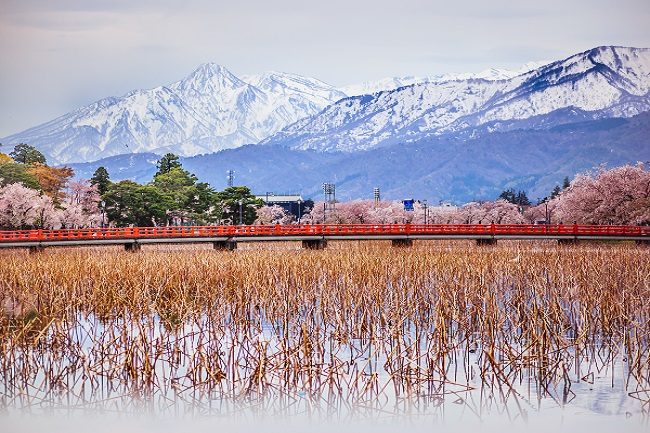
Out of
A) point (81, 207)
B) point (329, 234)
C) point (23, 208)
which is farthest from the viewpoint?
point (81, 207)

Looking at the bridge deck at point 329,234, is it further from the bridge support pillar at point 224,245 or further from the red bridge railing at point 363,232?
the bridge support pillar at point 224,245

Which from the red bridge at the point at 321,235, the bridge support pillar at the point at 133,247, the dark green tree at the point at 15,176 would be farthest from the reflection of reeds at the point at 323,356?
the dark green tree at the point at 15,176

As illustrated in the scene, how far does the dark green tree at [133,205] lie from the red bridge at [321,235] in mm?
36649

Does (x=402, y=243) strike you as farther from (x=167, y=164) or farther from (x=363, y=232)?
(x=167, y=164)

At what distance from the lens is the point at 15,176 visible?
99750mm

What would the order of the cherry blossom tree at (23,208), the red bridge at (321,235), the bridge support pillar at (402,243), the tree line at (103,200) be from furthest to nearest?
the tree line at (103,200) → the cherry blossom tree at (23,208) → the bridge support pillar at (402,243) → the red bridge at (321,235)

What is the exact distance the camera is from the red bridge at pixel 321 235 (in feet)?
200

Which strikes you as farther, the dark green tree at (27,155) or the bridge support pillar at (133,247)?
the dark green tree at (27,155)

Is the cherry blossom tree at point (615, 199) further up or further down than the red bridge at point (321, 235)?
further up

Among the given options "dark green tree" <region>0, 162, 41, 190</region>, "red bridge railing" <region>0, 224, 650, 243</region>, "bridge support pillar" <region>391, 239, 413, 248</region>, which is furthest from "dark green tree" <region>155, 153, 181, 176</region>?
"bridge support pillar" <region>391, 239, 413, 248</region>

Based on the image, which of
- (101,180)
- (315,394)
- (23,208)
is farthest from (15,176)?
(315,394)

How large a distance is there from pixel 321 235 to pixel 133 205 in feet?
148

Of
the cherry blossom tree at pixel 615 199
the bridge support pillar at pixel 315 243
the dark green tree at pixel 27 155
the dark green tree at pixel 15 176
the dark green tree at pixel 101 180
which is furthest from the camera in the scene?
the dark green tree at pixel 27 155

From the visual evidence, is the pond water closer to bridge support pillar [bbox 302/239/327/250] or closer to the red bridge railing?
bridge support pillar [bbox 302/239/327/250]
